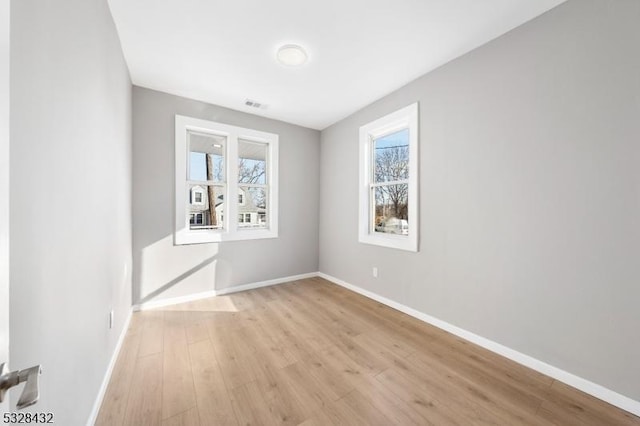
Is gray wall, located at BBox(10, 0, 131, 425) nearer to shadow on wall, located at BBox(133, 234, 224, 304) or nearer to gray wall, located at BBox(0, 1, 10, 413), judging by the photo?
gray wall, located at BBox(0, 1, 10, 413)

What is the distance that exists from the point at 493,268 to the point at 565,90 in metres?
1.41

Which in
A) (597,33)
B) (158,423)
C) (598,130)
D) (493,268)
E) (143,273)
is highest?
(597,33)

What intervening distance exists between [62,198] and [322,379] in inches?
71.5

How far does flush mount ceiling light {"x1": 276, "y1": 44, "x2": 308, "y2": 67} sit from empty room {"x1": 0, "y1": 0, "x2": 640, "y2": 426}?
0.10 ft

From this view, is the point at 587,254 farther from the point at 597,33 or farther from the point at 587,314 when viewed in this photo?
the point at 597,33

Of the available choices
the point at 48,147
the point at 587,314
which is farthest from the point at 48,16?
the point at 587,314

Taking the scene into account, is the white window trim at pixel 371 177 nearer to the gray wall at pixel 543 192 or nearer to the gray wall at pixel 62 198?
the gray wall at pixel 543 192

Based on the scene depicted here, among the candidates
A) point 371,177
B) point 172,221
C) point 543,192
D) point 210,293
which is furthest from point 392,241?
point 172,221

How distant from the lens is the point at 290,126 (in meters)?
4.00

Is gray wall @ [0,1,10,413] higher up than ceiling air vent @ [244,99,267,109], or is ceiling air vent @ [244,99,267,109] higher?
ceiling air vent @ [244,99,267,109]

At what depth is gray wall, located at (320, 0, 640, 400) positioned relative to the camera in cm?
149

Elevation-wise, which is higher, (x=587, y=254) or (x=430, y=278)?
(x=587, y=254)

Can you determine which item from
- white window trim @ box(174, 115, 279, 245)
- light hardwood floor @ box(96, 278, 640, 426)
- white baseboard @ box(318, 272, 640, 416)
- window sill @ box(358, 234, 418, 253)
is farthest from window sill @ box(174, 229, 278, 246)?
white baseboard @ box(318, 272, 640, 416)

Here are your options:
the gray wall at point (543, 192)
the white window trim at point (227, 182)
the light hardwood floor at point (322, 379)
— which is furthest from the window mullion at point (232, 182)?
the gray wall at point (543, 192)
